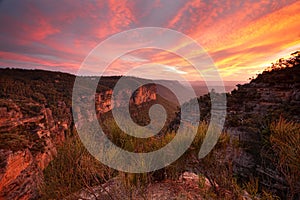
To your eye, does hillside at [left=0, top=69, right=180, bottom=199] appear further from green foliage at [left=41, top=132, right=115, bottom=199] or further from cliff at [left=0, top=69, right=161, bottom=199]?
green foliage at [left=41, top=132, right=115, bottom=199]

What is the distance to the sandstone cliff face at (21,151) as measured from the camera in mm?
19094

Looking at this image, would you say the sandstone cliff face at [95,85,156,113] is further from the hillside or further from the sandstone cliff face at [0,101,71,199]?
the sandstone cliff face at [0,101,71,199]

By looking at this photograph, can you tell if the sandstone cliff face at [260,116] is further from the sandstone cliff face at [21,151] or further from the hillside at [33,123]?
the sandstone cliff face at [21,151]

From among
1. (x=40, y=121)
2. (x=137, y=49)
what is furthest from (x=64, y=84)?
(x=137, y=49)

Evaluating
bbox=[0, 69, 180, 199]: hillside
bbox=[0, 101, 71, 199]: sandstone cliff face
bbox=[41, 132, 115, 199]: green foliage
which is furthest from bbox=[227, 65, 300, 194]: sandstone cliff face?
bbox=[0, 101, 71, 199]: sandstone cliff face

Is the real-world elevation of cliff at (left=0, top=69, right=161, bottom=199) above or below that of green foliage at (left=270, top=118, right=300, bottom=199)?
below

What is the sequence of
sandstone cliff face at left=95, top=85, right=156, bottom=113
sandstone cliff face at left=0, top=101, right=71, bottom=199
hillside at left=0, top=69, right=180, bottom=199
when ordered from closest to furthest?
hillside at left=0, top=69, right=180, bottom=199
sandstone cliff face at left=0, top=101, right=71, bottom=199
sandstone cliff face at left=95, top=85, right=156, bottom=113

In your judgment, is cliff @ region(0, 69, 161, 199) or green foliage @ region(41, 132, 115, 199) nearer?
green foliage @ region(41, 132, 115, 199)

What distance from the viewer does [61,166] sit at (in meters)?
3.15

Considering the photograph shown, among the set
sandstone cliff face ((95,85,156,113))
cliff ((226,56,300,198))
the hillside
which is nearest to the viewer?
cliff ((226,56,300,198))

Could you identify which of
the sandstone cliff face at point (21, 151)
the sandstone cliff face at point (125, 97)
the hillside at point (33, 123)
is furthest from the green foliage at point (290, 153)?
the sandstone cliff face at point (125, 97)

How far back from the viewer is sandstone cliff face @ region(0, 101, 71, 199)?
1909 cm

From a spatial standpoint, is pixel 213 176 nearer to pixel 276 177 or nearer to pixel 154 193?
pixel 154 193

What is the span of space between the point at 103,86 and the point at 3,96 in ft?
126
